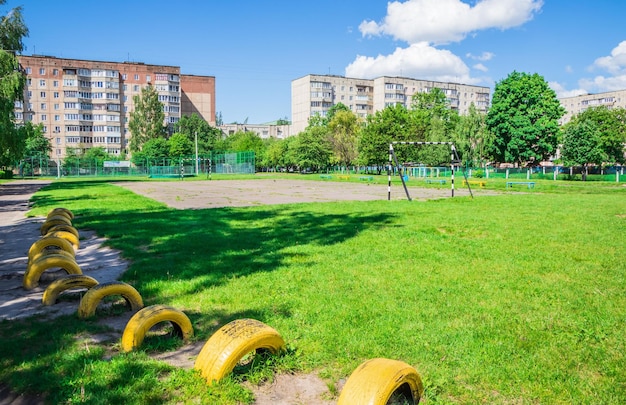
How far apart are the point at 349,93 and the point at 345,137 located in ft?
144

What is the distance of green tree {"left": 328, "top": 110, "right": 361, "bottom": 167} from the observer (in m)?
73.0

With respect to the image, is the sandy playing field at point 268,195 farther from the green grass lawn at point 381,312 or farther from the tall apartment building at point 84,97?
the tall apartment building at point 84,97

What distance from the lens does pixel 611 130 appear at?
7369cm

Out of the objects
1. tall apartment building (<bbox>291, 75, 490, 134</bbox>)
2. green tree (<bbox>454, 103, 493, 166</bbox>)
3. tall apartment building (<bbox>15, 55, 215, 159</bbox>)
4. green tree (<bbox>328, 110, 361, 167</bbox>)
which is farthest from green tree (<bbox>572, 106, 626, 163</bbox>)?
tall apartment building (<bbox>15, 55, 215, 159</bbox>)

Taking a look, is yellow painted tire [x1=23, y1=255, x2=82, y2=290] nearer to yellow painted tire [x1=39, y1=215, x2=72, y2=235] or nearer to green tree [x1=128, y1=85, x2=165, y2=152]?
yellow painted tire [x1=39, y1=215, x2=72, y2=235]

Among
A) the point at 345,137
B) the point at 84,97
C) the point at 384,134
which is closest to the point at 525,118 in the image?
the point at 384,134

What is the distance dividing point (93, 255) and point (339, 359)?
6216 mm

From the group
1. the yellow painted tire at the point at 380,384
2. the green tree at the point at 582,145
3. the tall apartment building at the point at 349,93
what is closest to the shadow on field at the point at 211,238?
the yellow painted tire at the point at 380,384

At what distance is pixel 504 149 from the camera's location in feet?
192

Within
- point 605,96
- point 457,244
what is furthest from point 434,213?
point 605,96

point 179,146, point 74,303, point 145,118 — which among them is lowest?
point 74,303

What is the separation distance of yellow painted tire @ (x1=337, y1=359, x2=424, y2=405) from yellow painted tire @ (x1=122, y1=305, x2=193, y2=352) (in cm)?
189

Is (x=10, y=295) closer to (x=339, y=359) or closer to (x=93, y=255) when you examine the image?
(x=93, y=255)

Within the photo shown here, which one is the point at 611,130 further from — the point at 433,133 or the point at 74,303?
the point at 74,303
